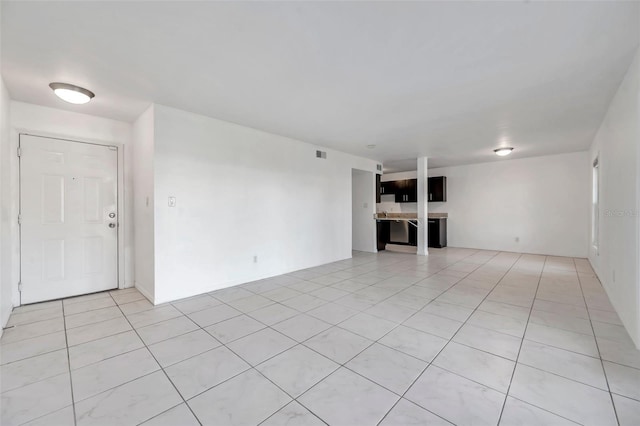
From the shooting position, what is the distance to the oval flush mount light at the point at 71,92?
277cm

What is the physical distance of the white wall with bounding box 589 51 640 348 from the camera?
90.2 inches

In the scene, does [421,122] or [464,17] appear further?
[421,122]

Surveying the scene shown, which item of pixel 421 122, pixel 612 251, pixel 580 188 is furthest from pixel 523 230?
pixel 421 122

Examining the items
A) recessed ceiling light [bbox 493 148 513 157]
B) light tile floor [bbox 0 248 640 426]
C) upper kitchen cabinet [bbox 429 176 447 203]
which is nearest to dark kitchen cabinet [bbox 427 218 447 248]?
upper kitchen cabinet [bbox 429 176 447 203]

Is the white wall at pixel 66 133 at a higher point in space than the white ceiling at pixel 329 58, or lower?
lower

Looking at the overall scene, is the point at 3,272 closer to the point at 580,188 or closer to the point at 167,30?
the point at 167,30

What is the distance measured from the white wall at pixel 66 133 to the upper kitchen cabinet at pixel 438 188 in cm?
765

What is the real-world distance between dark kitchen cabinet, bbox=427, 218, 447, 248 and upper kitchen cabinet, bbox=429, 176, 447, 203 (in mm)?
674

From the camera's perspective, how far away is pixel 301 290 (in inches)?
151

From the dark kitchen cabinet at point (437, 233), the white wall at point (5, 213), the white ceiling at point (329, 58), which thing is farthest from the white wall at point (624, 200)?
the white wall at point (5, 213)

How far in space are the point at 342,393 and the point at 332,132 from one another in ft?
12.5

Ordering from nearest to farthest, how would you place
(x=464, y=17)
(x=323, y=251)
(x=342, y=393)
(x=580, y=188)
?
1. (x=342, y=393)
2. (x=464, y=17)
3. (x=323, y=251)
4. (x=580, y=188)

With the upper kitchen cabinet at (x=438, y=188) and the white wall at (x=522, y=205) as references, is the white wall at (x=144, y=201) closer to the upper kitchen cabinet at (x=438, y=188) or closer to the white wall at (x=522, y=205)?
the upper kitchen cabinet at (x=438, y=188)

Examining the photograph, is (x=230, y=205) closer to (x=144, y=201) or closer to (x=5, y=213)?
(x=144, y=201)
